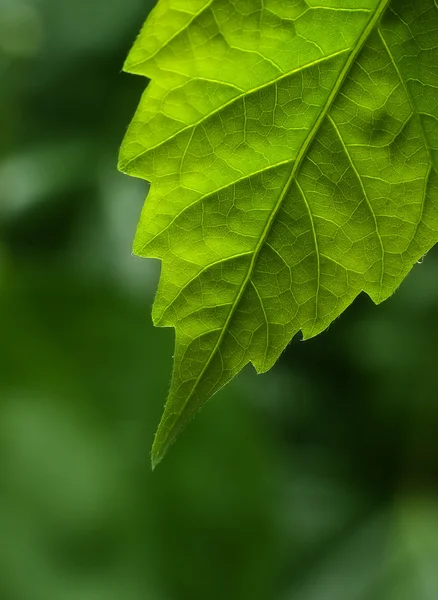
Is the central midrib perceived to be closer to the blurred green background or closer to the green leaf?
the green leaf

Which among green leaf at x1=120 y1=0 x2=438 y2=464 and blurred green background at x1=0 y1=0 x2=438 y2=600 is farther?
blurred green background at x1=0 y1=0 x2=438 y2=600

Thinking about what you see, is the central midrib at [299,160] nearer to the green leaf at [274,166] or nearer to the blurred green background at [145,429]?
the green leaf at [274,166]

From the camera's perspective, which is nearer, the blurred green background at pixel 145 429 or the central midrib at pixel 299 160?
the central midrib at pixel 299 160

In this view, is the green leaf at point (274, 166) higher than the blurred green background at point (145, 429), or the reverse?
the green leaf at point (274, 166)

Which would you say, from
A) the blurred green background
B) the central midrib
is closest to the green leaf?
the central midrib

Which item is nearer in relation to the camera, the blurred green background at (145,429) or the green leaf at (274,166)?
the green leaf at (274,166)

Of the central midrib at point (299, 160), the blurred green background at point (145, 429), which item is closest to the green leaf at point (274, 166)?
the central midrib at point (299, 160)
